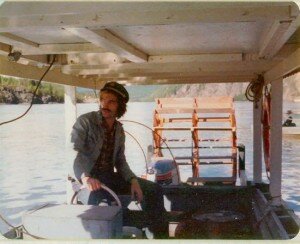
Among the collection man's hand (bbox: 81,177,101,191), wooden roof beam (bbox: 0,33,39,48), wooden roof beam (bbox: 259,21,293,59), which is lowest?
man's hand (bbox: 81,177,101,191)

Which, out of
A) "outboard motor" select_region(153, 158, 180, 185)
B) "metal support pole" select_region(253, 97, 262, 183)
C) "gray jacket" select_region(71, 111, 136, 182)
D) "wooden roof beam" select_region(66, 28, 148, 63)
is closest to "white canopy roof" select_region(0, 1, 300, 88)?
"wooden roof beam" select_region(66, 28, 148, 63)

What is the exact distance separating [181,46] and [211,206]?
1788 millimetres

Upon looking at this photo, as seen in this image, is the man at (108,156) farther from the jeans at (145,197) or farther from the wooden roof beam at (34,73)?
the wooden roof beam at (34,73)

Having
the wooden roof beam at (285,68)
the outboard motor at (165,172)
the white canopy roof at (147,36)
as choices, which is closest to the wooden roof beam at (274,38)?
the white canopy roof at (147,36)

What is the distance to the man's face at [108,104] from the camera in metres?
3.94

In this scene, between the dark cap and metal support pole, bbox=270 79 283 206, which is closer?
the dark cap

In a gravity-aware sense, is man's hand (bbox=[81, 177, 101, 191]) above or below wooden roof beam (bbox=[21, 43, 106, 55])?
below

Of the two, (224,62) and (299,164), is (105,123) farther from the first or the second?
(299,164)

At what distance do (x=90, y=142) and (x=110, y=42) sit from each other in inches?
42.2

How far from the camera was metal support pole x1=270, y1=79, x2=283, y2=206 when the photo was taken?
220 inches

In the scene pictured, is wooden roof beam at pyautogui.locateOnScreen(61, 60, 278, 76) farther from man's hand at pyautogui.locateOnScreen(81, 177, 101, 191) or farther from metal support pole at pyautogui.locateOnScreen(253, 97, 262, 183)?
metal support pole at pyautogui.locateOnScreen(253, 97, 262, 183)

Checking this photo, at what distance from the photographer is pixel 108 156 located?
411cm

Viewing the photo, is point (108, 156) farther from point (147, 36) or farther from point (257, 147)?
point (257, 147)

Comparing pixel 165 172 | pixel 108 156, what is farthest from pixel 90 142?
pixel 165 172
